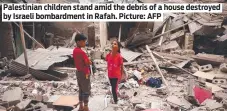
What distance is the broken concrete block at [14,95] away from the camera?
7.23 m

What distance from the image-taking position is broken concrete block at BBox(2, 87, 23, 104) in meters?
7.23

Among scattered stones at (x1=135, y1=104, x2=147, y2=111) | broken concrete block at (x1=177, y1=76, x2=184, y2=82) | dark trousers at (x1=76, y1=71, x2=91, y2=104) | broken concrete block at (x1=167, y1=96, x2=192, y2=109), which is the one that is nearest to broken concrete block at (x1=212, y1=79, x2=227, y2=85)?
broken concrete block at (x1=177, y1=76, x2=184, y2=82)

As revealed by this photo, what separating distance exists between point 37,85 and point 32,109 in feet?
5.54

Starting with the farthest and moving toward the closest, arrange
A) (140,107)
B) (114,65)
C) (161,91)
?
(161,91), (140,107), (114,65)

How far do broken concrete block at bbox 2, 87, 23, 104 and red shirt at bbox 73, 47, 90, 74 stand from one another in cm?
222

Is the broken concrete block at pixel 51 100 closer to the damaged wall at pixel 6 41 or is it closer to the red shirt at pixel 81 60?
the red shirt at pixel 81 60

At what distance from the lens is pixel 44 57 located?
9680mm

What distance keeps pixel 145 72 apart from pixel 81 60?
→ 4.19 metres

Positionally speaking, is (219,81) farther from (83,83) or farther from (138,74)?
(83,83)

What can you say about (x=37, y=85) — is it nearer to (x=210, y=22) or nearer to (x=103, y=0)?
(x=103, y=0)

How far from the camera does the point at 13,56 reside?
36.1 feet

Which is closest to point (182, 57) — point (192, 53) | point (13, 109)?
point (192, 53)

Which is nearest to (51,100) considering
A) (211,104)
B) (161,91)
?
(161,91)

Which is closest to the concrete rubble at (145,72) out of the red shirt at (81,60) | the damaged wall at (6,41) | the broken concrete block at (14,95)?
the broken concrete block at (14,95)
